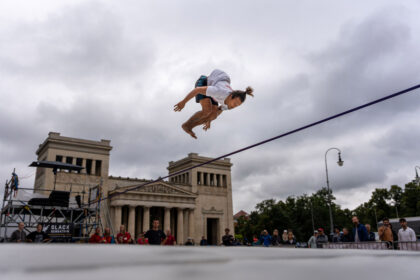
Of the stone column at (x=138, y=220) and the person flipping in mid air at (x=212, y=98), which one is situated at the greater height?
the person flipping in mid air at (x=212, y=98)

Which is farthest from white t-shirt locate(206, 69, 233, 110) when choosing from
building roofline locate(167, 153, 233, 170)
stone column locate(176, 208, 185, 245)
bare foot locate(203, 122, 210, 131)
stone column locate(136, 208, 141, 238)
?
building roofline locate(167, 153, 233, 170)

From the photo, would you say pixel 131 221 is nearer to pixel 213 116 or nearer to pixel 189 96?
pixel 213 116

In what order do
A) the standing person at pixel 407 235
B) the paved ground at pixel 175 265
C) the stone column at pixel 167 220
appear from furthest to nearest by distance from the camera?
the stone column at pixel 167 220, the standing person at pixel 407 235, the paved ground at pixel 175 265

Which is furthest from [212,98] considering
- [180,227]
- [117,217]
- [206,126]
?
[180,227]

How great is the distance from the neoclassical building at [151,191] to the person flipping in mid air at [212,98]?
2541 centimetres

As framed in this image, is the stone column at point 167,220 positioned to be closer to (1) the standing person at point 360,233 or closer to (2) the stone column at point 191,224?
(2) the stone column at point 191,224

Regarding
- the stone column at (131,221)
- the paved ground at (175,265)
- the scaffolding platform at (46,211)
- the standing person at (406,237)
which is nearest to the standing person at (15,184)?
the scaffolding platform at (46,211)

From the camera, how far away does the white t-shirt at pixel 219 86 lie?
5223 millimetres

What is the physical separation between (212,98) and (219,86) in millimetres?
536

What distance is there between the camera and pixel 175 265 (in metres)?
0.70

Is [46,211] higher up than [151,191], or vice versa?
[151,191]

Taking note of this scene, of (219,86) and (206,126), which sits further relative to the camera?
(206,126)

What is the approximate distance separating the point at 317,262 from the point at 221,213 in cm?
4457

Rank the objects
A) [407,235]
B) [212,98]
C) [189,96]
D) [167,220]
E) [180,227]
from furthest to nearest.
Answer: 1. [180,227]
2. [167,220]
3. [407,235]
4. [212,98]
5. [189,96]
